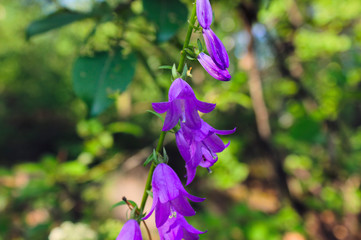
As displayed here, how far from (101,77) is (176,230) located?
62cm

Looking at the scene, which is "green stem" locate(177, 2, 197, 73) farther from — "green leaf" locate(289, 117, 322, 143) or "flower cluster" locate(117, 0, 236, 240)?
"green leaf" locate(289, 117, 322, 143)

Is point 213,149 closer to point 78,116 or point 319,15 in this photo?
point 319,15

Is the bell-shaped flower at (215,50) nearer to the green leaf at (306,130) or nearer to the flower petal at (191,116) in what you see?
the flower petal at (191,116)

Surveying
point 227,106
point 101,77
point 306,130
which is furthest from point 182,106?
point 227,106

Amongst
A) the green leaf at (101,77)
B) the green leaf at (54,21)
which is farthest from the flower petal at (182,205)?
the green leaf at (54,21)

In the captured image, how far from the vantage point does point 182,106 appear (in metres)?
0.49

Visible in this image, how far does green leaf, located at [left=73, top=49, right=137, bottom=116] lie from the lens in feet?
2.90

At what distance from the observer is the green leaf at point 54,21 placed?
1.06m

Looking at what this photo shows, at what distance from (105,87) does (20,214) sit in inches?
76.9

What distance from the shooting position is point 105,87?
909mm

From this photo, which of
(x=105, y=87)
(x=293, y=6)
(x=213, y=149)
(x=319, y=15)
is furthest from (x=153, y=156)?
(x=319, y=15)

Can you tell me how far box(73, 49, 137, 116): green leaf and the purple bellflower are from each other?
45 centimetres

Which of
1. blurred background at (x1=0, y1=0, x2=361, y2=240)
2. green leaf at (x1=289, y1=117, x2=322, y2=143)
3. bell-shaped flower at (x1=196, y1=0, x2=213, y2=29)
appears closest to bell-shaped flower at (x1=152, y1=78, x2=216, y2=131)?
bell-shaped flower at (x1=196, y1=0, x2=213, y2=29)

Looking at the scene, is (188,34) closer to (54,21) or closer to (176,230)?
(176,230)
